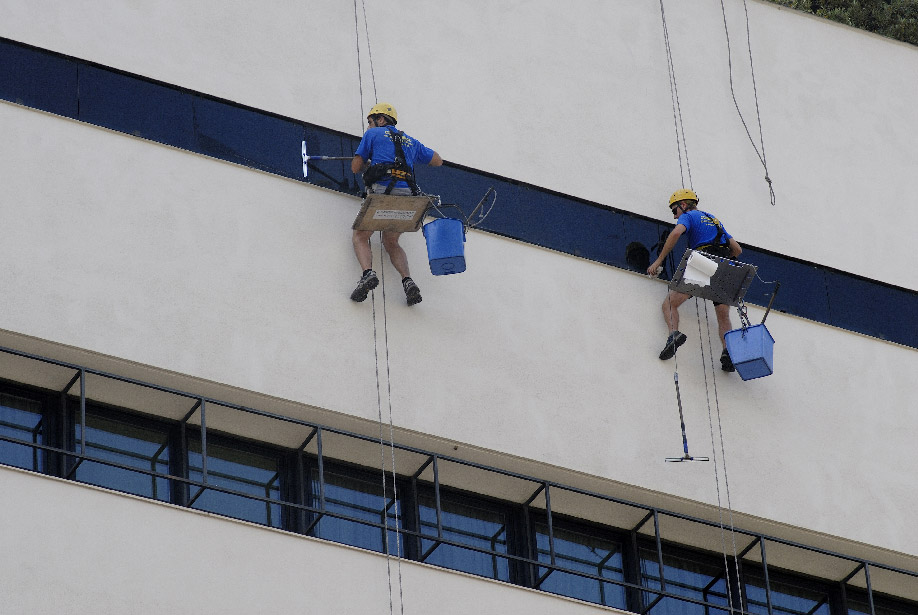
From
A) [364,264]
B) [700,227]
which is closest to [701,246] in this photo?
[700,227]

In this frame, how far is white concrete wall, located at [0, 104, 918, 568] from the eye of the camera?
11.3 meters

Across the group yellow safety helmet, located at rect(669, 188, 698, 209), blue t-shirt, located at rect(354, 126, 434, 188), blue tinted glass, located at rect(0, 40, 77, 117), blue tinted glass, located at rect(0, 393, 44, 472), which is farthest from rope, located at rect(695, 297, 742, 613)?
blue tinted glass, located at rect(0, 40, 77, 117)

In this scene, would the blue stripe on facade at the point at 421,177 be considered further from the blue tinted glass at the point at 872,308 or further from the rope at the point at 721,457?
the rope at the point at 721,457

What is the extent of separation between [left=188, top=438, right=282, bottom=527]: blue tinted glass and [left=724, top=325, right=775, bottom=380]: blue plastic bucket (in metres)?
3.72

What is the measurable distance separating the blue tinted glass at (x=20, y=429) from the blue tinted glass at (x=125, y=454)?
28 cm

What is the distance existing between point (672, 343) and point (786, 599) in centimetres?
238

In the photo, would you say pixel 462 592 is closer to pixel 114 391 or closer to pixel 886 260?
pixel 114 391

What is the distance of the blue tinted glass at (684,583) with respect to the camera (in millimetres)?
12711

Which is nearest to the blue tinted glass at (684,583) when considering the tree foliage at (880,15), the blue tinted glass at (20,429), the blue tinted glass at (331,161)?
the blue tinted glass at (331,161)

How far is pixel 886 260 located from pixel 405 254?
476 cm

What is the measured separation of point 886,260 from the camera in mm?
14602

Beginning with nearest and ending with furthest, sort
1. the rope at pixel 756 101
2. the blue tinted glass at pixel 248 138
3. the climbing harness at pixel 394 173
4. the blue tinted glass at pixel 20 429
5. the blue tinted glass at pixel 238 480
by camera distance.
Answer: the blue tinted glass at pixel 20 429
the blue tinted glass at pixel 238 480
the climbing harness at pixel 394 173
the blue tinted glass at pixel 248 138
the rope at pixel 756 101

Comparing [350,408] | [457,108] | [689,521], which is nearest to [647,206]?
[457,108]

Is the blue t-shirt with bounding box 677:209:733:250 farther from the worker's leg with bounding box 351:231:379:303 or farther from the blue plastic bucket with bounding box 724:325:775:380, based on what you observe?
the worker's leg with bounding box 351:231:379:303
